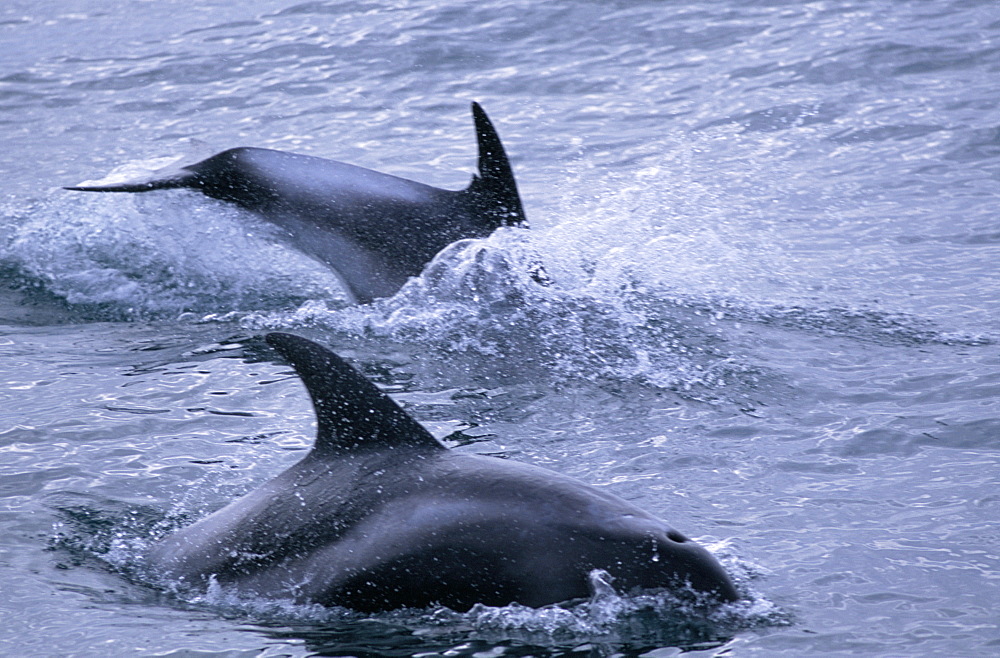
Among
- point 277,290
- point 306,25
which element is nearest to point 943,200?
point 277,290

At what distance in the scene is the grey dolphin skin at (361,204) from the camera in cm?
973

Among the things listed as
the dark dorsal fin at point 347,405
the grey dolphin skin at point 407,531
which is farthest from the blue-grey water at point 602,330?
the dark dorsal fin at point 347,405

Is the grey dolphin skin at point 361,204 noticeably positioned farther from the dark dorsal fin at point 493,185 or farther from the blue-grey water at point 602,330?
the blue-grey water at point 602,330

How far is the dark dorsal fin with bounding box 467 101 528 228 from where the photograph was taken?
31.6 feet

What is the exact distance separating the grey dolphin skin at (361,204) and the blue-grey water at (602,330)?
Answer: 0.62ft

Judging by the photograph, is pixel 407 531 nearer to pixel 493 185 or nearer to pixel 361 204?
pixel 493 185

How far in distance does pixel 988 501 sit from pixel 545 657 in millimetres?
2694

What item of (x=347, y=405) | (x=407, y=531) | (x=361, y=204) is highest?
(x=361, y=204)

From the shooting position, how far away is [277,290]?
36.4 feet

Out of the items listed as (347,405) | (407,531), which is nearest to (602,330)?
(347,405)

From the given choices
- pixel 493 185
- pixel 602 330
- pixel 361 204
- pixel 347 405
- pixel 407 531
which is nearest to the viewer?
pixel 407 531

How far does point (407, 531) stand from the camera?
5.66 m

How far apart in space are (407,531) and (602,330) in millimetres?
4046

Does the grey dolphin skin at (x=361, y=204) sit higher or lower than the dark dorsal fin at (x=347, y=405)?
higher
